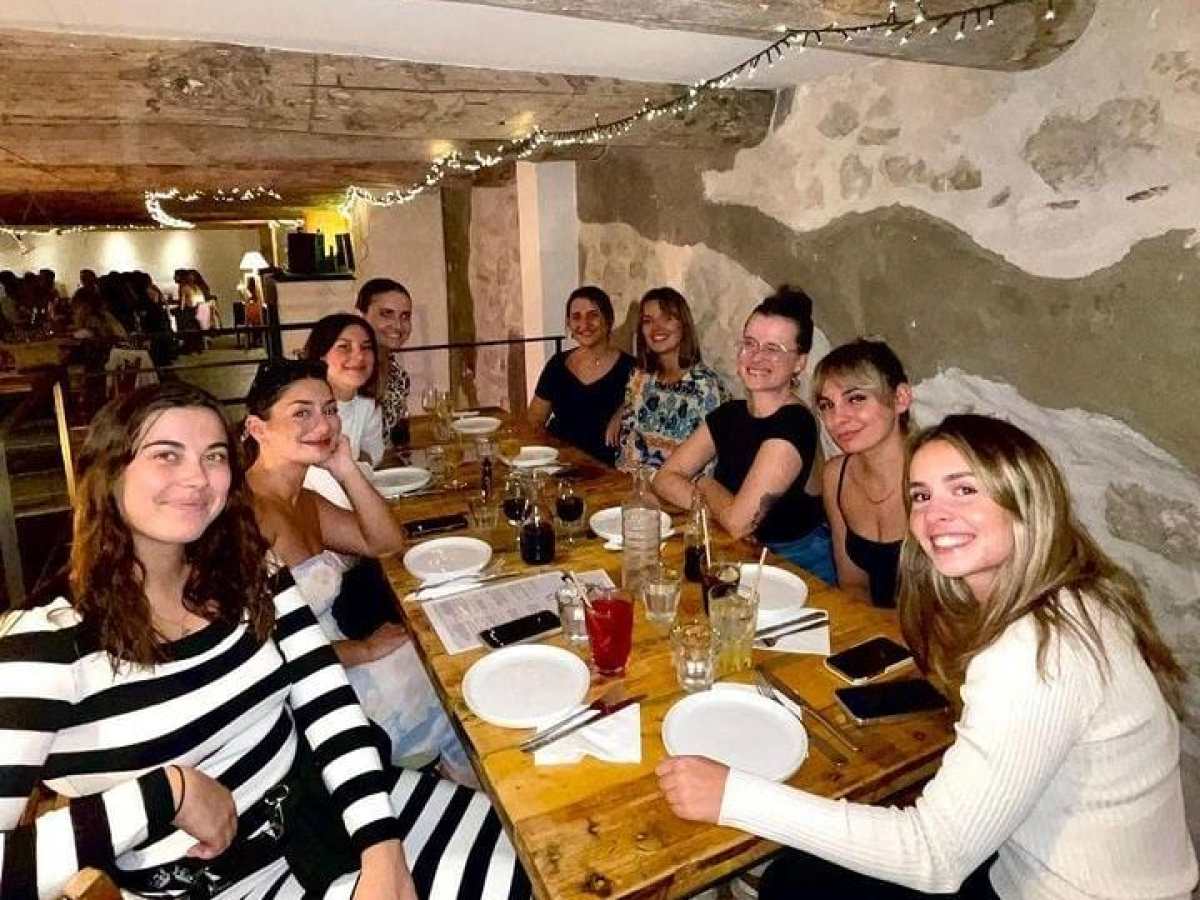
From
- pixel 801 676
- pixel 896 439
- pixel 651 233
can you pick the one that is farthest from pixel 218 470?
pixel 651 233

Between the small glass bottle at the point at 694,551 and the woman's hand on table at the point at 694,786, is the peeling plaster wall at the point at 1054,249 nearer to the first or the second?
the small glass bottle at the point at 694,551

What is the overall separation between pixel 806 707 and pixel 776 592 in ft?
1.40

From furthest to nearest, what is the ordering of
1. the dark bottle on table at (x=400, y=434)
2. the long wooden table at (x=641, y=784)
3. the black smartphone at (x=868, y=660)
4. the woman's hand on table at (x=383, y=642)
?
the dark bottle on table at (x=400, y=434)
the woman's hand on table at (x=383, y=642)
the black smartphone at (x=868, y=660)
the long wooden table at (x=641, y=784)

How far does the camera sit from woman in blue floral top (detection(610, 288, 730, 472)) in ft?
9.90

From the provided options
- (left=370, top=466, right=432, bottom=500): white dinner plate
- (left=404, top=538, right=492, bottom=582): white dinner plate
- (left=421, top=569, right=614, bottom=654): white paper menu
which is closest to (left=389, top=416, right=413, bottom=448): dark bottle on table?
(left=370, top=466, right=432, bottom=500): white dinner plate

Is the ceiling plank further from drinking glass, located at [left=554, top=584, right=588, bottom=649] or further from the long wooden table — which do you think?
the long wooden table

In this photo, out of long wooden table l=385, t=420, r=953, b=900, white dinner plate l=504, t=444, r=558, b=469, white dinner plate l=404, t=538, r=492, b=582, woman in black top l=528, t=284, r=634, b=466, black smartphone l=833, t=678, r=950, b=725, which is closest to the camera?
long wooden table l=385, t=420, r=953, b=900

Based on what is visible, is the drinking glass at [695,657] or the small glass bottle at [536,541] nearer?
the drinking glass at [695,657]

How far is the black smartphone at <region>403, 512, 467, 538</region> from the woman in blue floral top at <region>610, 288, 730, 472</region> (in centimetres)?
101

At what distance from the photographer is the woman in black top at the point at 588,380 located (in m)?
3.49

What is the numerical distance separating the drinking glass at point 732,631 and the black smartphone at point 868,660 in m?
0.15

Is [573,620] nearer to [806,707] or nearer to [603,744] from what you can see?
[603,744]

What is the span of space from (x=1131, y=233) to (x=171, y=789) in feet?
7.17

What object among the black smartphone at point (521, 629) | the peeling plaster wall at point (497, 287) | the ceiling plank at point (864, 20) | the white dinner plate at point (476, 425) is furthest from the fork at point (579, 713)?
the peeling plaster wall at point (497, 287)
